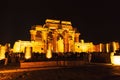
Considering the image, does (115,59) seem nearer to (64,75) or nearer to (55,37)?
(64,75)

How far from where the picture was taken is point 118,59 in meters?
22.8

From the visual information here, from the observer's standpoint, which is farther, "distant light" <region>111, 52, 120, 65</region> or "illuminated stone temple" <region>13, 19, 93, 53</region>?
"illuminated stone temple" <region>13, 19, 93, 53</region>

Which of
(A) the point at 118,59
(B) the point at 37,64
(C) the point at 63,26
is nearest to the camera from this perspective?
(B) the point at 37,64

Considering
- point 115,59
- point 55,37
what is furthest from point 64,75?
point 55,37

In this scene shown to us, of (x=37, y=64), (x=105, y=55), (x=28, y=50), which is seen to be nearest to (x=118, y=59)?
(x=105, y=55)

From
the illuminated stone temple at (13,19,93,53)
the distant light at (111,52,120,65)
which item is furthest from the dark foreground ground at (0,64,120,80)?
the illuminated stone temple at (13,19,93,53)

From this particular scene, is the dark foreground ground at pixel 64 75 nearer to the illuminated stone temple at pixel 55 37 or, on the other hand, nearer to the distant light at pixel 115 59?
the distant light at pixel 115 59

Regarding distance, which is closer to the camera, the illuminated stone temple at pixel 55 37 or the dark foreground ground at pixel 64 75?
the dark foreground ground at pixel 64 75

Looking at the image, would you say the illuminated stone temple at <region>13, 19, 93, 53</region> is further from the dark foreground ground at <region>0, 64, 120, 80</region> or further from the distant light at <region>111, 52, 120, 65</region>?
the dark foreground ground at <region>0, 64, 120, 80</region>

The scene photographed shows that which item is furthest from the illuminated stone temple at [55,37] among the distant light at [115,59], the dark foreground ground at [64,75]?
the dark foreground ground at [64,75]

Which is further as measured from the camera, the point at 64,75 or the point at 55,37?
the point at 55,37

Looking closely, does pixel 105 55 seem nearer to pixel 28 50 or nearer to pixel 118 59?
pixel 118 59

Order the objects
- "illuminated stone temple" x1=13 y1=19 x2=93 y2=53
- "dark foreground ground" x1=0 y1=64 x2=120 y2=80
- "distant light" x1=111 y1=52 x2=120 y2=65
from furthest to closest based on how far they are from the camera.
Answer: "illuminated stone temple" x1=13 y1=19 x2=93 y2=53, "distant light" x1=111 y1=52 x2=120 y2=65, "dark foreground ground" x1=0 y1=64 x2=120 y2=80

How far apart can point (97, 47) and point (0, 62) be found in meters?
44.5
